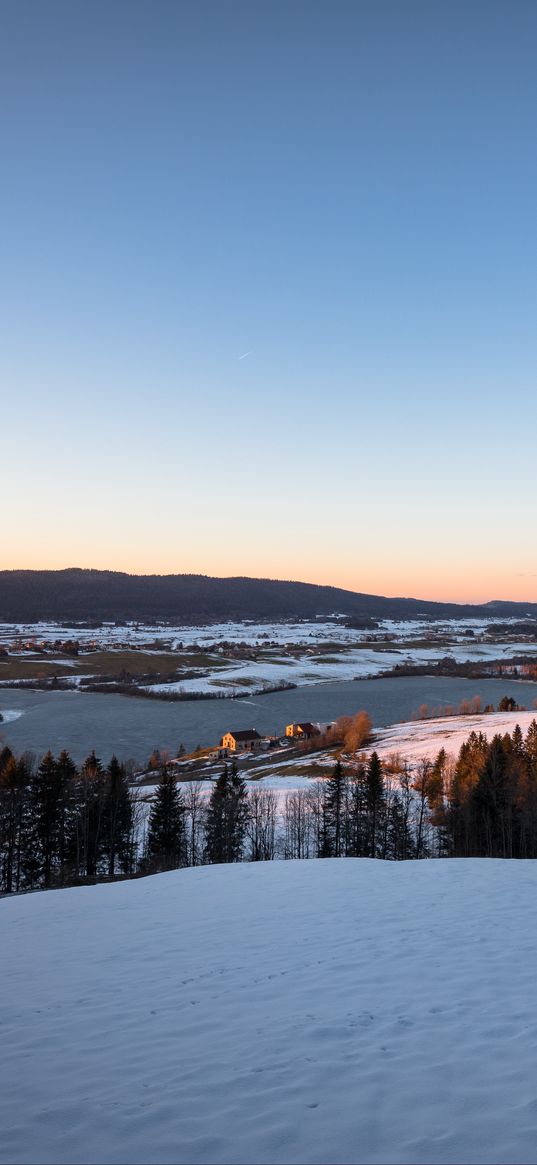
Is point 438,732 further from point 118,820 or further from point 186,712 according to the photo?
point 118,820

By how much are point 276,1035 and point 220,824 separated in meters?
28.0

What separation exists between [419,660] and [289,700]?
6913cm

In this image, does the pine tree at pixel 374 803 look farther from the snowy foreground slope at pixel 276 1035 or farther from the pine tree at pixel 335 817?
the snowy foreground slope at pixel 276 1035

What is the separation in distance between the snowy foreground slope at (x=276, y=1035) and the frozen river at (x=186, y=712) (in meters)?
50.1

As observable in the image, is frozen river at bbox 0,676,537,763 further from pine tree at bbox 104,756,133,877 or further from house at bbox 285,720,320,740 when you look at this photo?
pine tree at bbox 104,756,133,877

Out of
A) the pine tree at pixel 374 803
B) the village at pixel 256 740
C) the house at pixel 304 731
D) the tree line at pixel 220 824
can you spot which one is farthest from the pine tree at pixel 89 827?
the house at pixel 304 731

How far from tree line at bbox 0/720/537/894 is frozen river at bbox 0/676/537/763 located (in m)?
25.5

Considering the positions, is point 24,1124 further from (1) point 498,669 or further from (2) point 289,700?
(1) point 498,669

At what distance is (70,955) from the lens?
9852 millimetres

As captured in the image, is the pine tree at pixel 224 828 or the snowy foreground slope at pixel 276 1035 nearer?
the snowy foreground slope at pixel 276 1035

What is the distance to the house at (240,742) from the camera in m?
64.4

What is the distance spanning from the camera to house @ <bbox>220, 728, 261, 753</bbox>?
6444 centimetres

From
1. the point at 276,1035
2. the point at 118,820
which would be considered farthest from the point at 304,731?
the point at 276,1035

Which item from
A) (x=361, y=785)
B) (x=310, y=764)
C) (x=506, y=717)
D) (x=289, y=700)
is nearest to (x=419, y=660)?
(x=289, y=700)
